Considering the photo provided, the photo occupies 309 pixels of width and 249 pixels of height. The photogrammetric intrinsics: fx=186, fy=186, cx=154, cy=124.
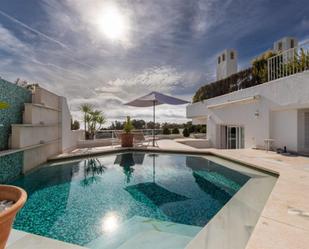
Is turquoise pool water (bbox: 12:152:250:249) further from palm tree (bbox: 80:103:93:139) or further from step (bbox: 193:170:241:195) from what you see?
palm tree (bbox: 80:103:93:139)

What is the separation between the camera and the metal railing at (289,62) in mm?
7840

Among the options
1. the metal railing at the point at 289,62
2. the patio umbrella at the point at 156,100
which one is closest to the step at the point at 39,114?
the patio umbrella at the point at 156,100

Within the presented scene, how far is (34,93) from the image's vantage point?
299 inches

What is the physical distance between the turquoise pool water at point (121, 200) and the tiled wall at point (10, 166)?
0.33 meters

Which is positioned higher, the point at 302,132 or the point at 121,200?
the point at 302,132

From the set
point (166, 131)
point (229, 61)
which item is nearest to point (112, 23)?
point (166, 131)

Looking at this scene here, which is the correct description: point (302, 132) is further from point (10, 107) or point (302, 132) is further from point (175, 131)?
point (175, 131)

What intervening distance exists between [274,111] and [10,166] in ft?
37.2

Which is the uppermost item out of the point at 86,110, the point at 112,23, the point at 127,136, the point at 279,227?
the point at 112,23

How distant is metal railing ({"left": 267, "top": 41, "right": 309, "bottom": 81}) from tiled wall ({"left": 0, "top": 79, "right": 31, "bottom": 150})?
444 inches

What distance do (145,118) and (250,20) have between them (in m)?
14.0

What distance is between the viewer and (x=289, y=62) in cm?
856

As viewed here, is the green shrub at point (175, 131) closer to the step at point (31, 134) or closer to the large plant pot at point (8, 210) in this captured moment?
the step at point (31, 134)

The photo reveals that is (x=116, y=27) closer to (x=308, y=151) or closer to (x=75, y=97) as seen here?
(x=75, y=97)
